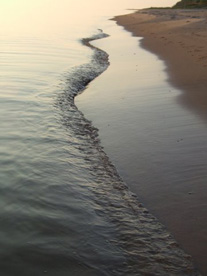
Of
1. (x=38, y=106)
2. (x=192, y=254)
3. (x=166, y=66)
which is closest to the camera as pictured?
(x=192, y=254)

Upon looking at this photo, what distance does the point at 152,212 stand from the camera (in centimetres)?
496

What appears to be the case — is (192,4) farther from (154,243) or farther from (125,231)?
(154,243)

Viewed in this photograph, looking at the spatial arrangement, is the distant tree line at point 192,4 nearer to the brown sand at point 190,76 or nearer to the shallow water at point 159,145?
the brown sand at point 190,76

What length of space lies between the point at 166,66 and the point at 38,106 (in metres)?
6.38

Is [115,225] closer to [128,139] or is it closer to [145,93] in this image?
[128,139]

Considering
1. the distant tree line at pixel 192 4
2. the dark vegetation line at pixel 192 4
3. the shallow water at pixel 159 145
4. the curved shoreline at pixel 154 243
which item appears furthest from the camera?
the distant tree line at pixel 192 4

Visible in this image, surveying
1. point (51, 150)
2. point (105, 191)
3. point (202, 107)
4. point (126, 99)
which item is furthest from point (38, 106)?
point (105, 191)

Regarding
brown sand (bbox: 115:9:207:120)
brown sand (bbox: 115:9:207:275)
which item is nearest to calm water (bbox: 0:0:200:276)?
brown sand (bbox: 115:9:207:275)

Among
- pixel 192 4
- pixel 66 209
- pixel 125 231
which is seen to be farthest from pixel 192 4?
pixel 125 231

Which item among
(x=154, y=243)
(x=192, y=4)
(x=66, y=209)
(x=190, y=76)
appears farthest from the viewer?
(x=192, y=4)

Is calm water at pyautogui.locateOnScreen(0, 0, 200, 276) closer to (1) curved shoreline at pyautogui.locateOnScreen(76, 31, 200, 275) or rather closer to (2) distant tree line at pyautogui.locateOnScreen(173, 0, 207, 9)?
(1) curved shoreline at pyautogui.locateOnScreen(76, 31, 200, 275)

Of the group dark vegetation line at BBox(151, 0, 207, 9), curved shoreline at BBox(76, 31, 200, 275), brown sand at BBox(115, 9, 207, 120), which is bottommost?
curved shoreline at BBox(76, 31, 200, 275)

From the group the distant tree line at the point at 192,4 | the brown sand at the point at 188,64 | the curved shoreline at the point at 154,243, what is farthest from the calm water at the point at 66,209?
the distant tree line at the point at 192,4

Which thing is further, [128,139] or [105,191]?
[128,139]
